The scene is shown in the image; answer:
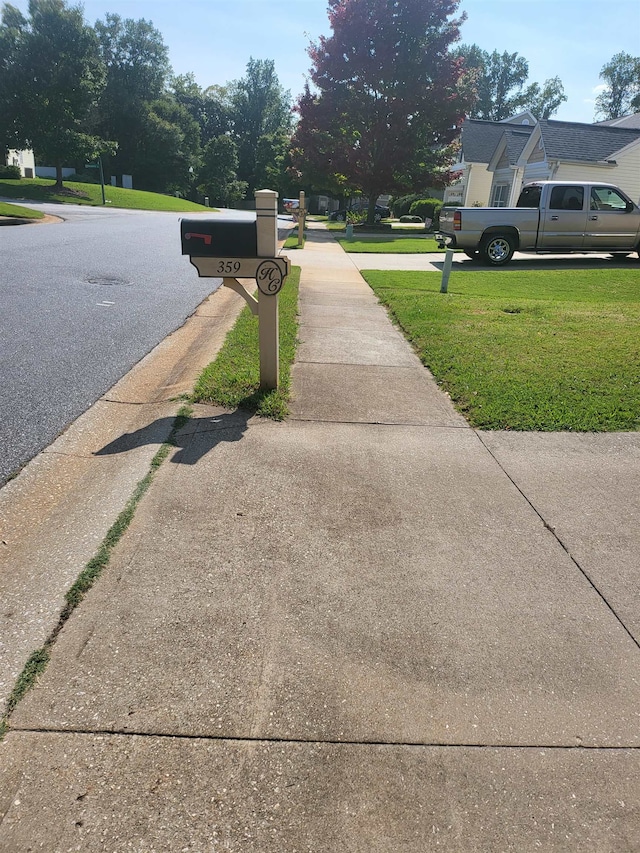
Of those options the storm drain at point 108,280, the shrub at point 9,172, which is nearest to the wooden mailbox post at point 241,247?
the storm drain at point 108,280

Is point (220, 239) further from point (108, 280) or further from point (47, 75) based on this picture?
point (47, 75)

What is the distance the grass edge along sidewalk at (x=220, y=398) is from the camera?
85.4 inches

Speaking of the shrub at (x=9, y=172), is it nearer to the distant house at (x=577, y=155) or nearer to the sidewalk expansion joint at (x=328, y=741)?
the distant house at (x=577, y=155)

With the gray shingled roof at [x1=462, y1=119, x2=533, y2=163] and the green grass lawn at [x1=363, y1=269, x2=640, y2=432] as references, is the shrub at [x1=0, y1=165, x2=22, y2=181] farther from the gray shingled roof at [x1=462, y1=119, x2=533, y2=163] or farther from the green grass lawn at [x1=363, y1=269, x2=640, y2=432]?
the green grass lawn at [x1=363, y1=269, x2=640, y2=432]

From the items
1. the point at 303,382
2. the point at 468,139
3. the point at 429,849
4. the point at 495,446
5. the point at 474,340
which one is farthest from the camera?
the point at 468,139

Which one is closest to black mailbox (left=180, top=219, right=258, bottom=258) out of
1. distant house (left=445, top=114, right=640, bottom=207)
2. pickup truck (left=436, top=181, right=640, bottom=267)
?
pickup truck (left=436, top=181, right=640, bottom=267)

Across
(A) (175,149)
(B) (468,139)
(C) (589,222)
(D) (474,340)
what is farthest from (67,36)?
(D) (474,340)

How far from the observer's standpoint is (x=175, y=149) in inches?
2547

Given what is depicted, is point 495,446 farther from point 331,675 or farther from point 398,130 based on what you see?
point 398,130

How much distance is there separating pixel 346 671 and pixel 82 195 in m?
51.9

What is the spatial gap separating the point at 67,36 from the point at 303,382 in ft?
184

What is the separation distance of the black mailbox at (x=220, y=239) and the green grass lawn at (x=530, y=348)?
7.32ft

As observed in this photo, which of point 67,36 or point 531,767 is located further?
point 67,36

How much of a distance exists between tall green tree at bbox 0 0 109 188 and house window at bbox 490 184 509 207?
3424 cm
